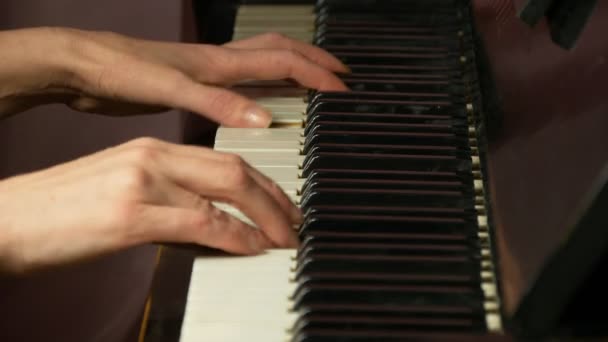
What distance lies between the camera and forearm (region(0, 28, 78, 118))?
4.40ft

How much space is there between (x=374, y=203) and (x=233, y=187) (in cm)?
17

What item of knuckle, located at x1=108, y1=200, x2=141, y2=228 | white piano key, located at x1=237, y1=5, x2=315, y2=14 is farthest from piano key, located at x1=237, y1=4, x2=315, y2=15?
knuckle, located at x1=108, y1=200, x2=141, y2=228

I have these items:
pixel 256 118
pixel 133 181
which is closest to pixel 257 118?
pixel 256 118

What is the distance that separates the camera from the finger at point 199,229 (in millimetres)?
984

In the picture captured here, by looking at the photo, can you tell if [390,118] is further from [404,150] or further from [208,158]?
[208,158]

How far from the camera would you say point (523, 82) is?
1155 mm

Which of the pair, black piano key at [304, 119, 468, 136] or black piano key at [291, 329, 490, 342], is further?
black piano key at [304, 119, 468, 136]

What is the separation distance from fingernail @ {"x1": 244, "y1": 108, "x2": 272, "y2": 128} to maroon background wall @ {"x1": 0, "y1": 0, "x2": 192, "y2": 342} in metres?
0.43

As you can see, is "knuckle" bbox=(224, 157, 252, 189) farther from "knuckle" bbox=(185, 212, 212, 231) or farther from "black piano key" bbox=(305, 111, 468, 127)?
"black piano key" bbox=(305, 111, 468, 127)

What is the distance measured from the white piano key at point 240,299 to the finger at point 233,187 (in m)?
0.03

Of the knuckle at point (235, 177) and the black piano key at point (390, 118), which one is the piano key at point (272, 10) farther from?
the knuckle at point (235, 177)

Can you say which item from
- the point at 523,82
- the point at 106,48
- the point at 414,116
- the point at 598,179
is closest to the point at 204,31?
the point at 106,48

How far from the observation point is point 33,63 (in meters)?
1.34

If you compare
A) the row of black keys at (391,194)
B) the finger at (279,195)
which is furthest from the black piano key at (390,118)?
the finger at (279,195)
